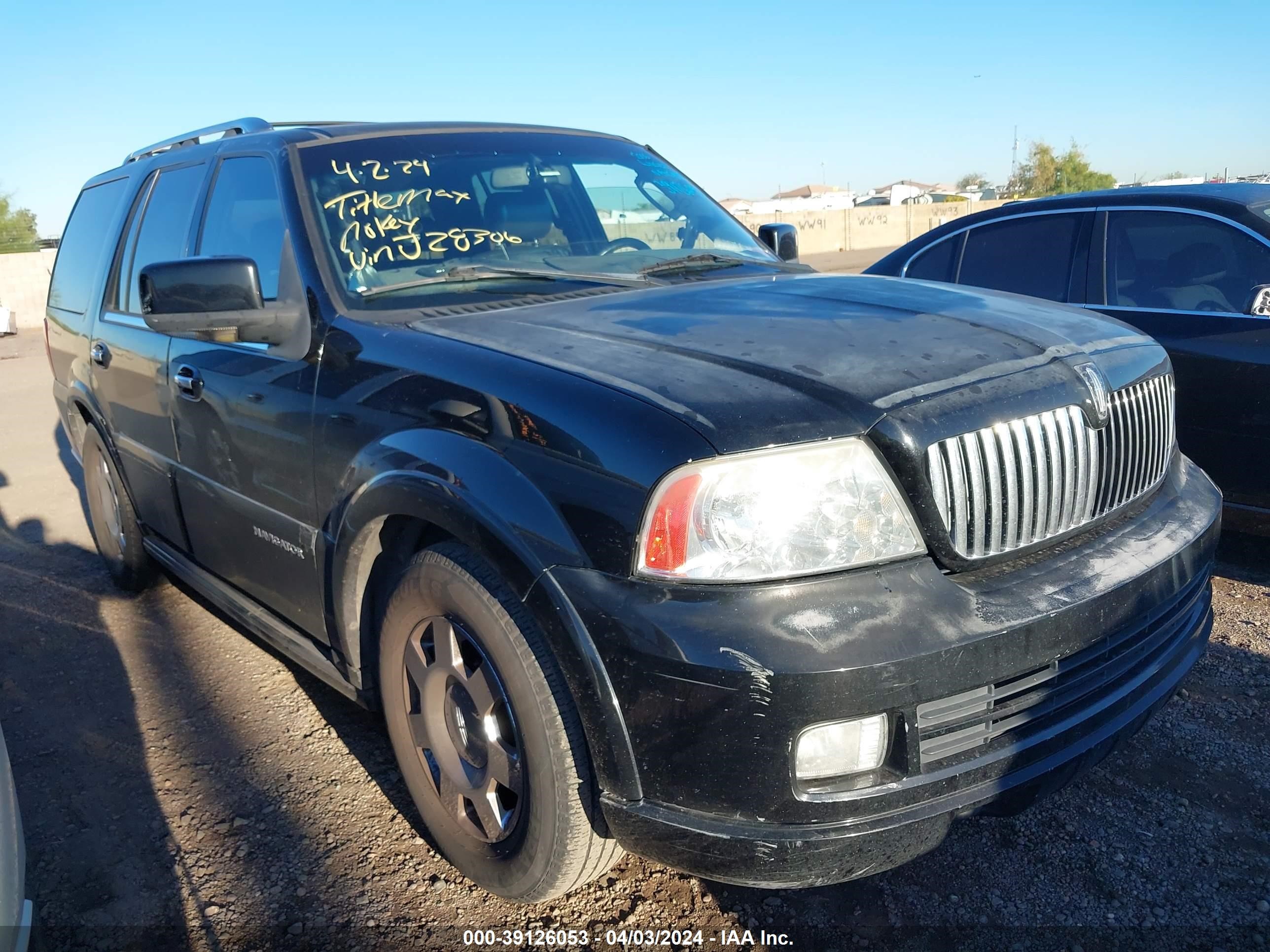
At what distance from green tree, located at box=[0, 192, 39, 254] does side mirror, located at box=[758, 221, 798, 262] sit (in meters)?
45.1

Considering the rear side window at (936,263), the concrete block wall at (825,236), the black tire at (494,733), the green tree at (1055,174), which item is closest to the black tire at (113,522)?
the black tire at (494,733)

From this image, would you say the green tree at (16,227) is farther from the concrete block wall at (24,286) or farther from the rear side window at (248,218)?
the rear side window at (248,218)

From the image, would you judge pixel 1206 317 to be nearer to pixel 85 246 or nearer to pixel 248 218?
pixel 248 218

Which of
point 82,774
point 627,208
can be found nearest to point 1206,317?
point 627,208

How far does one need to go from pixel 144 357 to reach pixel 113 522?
4.39 feet

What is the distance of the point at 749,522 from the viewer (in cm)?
185

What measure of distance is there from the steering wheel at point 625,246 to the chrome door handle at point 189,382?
1.43 metres

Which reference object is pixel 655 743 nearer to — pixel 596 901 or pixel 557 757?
pixel 557 757

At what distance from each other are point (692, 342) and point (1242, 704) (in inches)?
91.2

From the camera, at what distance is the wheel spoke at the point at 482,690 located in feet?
7.25

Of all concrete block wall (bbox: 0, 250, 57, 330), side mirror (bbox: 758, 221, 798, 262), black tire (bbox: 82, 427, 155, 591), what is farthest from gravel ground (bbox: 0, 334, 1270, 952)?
concrete block wall (bbox: 0, 250, 57, 330)

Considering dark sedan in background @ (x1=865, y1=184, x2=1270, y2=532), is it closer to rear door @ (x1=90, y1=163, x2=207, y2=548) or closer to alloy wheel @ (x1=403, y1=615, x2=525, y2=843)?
alloy wheel @ (x1=403, y1=615, x2=525, y2=843)

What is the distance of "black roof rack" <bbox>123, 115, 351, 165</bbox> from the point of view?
3.47m

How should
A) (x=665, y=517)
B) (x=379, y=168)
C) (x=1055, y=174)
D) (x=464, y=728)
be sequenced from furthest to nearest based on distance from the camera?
1. (x=1055, y=174)
2. (x=379, y=168)
3. (x=464, y=728)
4. (x=665, y=517)
